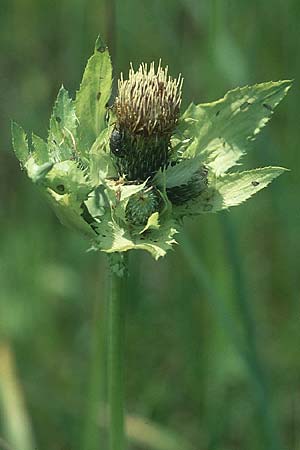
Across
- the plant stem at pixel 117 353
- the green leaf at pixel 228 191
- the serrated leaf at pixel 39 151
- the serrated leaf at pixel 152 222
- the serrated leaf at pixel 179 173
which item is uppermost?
the serrated leaf at pixel 39 151

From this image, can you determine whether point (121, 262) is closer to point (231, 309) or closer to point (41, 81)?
point (231, 309)

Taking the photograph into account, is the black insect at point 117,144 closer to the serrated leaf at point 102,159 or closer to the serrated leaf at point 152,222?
the serrated leaf at point 102,159

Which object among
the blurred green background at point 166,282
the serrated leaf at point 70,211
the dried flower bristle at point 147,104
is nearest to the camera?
the serrated leaf at point 70,211

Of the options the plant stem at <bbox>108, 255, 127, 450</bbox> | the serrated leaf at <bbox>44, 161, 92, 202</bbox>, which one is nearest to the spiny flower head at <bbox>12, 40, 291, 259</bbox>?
the serrated leaf at <bbox>44, 161, 92, 202</bbox>

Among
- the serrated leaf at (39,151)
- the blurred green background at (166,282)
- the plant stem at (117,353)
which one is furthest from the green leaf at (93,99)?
the blurred green background at (166,282)

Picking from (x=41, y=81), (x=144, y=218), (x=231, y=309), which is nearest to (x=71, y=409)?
(x=231, y=309)

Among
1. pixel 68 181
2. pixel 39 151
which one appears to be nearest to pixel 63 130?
pixel 39 151
